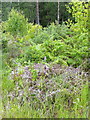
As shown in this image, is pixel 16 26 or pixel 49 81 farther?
pixel 16 26

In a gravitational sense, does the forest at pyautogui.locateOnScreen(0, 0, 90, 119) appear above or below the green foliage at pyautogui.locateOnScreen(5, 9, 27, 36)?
below

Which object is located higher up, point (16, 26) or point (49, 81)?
point (16, 26)

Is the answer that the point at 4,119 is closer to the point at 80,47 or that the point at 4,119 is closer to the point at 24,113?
the point at 24,113

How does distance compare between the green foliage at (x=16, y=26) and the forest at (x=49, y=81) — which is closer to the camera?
the forest at (x=49, y=81)

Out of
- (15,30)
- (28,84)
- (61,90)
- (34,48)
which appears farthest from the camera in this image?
(15,30)

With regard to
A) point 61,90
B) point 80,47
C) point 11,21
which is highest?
point 11,21

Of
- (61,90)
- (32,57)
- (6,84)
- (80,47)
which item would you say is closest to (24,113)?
(61,90)

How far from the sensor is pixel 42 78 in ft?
6.19

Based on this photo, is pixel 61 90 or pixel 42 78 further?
pixel 42 78

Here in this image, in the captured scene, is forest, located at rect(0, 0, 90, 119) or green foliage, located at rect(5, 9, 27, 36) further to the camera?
green foliage, located at rect(5, 9, 27, 36)

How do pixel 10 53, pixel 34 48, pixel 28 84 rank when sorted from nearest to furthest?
pixel 28 84
pixel 34 48
pixel 10 53

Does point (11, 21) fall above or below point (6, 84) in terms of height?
above

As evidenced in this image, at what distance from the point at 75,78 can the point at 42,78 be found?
38 cm

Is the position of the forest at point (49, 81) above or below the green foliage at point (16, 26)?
below
